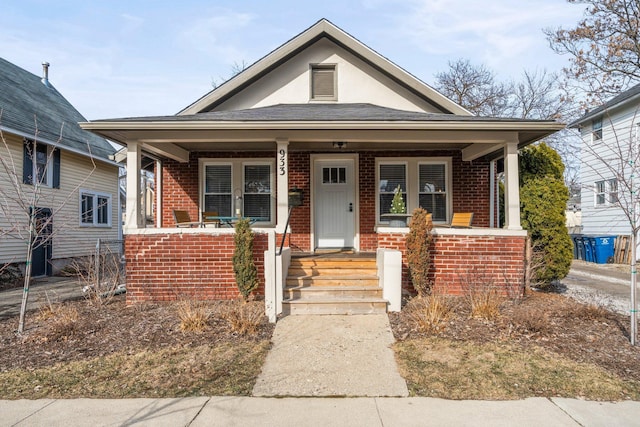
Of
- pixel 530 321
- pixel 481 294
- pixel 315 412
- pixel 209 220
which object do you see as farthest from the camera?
pixel 209 220

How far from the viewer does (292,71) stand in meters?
10.5

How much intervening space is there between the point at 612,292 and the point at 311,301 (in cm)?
699

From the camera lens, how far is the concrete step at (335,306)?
663 cm

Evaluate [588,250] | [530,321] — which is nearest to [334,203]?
[530,321]

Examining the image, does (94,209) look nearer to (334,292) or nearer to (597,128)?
(334,292)

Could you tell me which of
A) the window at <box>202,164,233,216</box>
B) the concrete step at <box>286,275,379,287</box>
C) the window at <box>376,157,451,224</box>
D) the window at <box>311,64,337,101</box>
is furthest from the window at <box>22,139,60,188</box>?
the window at <box>376,157,451,224</box>

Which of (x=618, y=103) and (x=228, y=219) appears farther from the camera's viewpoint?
(x=618, y=103)

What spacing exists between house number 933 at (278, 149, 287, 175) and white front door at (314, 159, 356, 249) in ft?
7.30

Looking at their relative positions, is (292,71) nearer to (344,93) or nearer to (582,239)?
(344,93)

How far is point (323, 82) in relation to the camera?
419 inches

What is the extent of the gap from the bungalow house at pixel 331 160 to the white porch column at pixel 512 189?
18 mm

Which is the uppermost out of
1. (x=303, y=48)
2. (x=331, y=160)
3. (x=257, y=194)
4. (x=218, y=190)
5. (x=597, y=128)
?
(x=303, y=48)

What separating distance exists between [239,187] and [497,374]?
714 centimetres

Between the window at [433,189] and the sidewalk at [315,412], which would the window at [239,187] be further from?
the sidewalk at [315,412]
